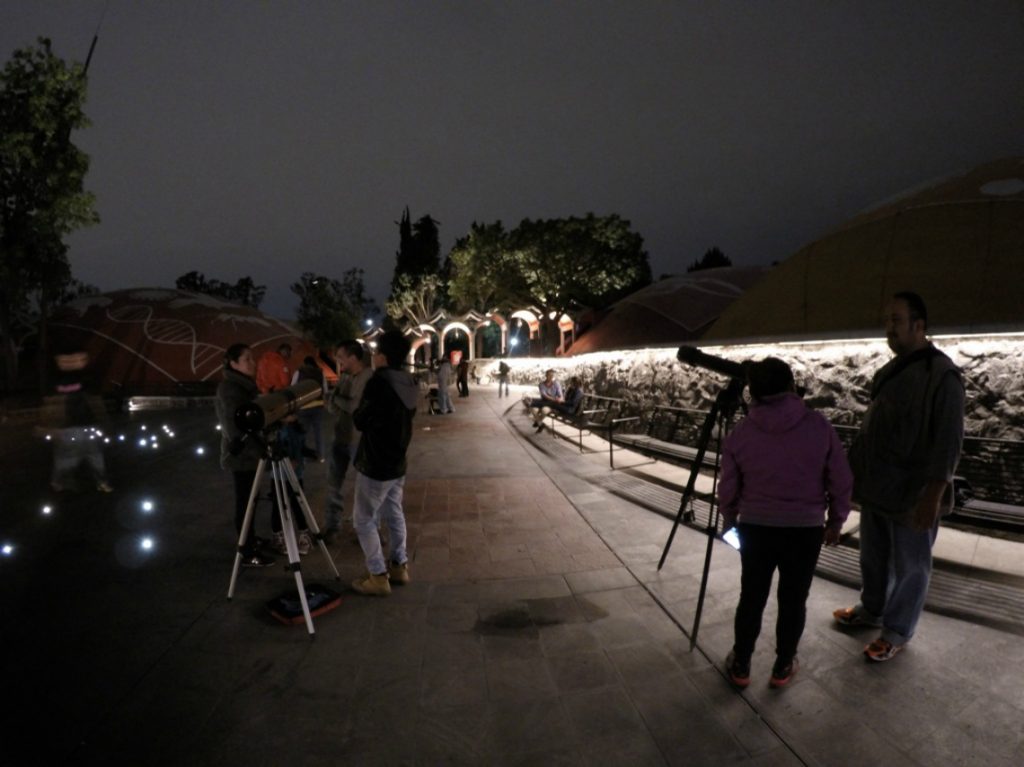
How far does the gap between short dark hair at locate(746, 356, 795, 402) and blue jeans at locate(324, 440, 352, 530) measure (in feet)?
12.2

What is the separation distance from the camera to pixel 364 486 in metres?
3.56

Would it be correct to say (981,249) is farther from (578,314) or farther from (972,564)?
(578,314)

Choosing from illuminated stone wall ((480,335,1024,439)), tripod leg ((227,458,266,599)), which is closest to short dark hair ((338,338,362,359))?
tripod leg ((227,458,266,599))

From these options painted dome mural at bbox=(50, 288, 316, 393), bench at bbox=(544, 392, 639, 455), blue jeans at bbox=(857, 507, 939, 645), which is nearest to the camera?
blue jeans at bbox=(857, 507, 939, 645)

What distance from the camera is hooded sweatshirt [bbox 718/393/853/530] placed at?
239cm

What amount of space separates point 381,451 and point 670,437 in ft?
23.9

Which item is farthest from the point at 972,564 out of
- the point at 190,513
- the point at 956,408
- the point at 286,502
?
the point at 190,513

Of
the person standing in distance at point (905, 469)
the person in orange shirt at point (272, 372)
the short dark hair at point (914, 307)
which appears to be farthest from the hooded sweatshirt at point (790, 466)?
the person in orange shirt at point (272, 372)

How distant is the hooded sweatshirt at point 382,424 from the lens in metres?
3.48

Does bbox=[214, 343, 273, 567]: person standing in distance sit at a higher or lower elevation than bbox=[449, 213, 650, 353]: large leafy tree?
lower

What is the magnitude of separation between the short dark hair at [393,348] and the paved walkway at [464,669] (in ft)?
6.05

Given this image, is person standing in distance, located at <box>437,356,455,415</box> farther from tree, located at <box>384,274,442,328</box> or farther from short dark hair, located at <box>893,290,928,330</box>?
tree, located at <box>384,274,442,328</box>

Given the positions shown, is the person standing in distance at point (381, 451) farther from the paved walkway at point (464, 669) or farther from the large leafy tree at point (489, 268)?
the large leafy tree at point (489, 268)

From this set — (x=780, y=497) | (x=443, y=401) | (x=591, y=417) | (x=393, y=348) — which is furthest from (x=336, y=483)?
(x=443, y=401)
